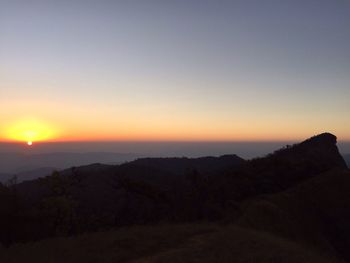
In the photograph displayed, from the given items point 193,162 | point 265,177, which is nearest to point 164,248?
point 265,177

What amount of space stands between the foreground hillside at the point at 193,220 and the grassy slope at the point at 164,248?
5 cm

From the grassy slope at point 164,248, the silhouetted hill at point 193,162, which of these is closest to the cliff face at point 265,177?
the grassy slope at point 164,248

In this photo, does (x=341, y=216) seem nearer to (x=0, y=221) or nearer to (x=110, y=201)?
(x=0, y=221)

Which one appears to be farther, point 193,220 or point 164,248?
point 193,220

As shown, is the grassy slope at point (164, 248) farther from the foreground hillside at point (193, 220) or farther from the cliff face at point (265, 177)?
the cliff face at point (265, 177)

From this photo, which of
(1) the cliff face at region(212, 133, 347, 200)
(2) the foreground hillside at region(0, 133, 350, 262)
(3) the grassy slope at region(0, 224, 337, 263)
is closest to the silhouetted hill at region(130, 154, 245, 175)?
(2) the foreground hillside at region(0, 133, 350, 262)

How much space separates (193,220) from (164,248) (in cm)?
2419

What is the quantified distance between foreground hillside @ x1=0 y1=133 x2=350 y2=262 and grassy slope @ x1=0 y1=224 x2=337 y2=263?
50mm

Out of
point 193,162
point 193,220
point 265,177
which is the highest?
point 265,177

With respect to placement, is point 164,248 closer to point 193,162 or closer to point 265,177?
point 265,177

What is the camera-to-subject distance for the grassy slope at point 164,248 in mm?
21062

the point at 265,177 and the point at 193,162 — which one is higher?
the point at 265,177

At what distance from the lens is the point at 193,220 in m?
47.8

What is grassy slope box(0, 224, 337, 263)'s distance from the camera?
21.1m
